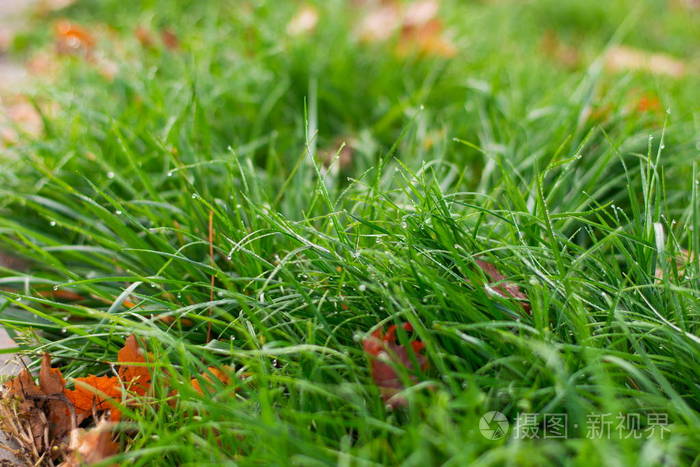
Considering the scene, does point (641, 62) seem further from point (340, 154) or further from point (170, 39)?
point (170, 39)

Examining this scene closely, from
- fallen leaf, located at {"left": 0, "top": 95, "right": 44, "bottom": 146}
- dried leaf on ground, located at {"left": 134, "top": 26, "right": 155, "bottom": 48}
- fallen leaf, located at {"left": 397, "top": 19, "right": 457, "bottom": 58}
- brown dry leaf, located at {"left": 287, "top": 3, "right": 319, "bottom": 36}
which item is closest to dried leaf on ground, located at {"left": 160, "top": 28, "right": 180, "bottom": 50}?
dried leaf on ground, located at {"left": 134, "top": 26, "right": 155, "bottom": 48}

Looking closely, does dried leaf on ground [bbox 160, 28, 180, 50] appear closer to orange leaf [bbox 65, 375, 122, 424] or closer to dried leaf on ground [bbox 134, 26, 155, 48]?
dried leaf on ground [bbox 134, 26, 155, 48]

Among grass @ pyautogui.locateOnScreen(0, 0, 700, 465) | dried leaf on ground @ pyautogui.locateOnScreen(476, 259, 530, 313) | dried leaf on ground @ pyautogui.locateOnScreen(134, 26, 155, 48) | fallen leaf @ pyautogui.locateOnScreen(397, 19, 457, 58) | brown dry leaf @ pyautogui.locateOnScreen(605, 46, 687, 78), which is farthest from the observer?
brown dry leaf @ pyautogui.locateOnScreen(605, 46, 687, 78)

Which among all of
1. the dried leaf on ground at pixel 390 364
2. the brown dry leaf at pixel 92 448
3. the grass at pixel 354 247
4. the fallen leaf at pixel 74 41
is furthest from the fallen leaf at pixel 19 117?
the dried leaf on ground at pixel 390 364

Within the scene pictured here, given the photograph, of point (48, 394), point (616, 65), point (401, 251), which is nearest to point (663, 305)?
point (401, 251)

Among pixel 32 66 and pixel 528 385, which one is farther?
pixel 32 66

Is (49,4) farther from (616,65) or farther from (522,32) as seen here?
(616,65)

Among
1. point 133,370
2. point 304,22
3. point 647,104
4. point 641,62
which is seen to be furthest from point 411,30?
point 133,370
